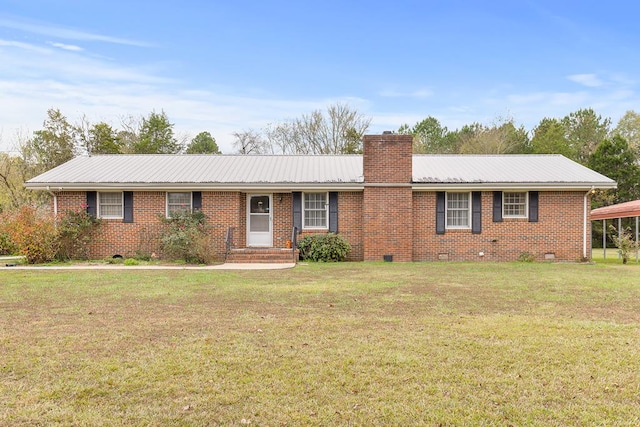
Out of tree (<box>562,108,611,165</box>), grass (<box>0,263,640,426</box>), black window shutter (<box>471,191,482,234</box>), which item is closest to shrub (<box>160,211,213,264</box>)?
grass (<box>0,263,640,426</box>)

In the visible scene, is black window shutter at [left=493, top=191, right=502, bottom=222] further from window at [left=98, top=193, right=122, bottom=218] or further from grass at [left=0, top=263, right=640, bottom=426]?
window at [left=98, top=193, right=122, bottom=218]

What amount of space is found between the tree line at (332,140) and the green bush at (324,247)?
19.3 m

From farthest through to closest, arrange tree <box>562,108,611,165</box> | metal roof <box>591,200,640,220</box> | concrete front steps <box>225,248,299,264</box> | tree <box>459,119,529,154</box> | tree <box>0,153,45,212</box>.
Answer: tree <box>562,108,611,165</box>, tree <box>459,119,529,154</box>, tree <box>0,153,45,212</box>, metal roof <box>591,200,640,220</box>, concrete front steps <box>225,248,299,264</box>

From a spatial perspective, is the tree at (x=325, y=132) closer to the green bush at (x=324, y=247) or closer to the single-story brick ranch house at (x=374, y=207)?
the single-story brick ranch house at (x=374, y=207)

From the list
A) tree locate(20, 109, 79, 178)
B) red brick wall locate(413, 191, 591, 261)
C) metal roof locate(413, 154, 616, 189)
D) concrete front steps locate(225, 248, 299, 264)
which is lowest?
concrete front steps locate(225, 248, 299, 264)

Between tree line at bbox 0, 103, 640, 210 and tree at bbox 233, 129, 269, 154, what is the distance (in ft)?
0.28

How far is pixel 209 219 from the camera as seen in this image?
16.5 meters

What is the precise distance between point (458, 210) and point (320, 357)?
12991 millimetres

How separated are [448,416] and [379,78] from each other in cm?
2181

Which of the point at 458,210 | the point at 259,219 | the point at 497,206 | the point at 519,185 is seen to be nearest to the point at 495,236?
the point at 497,206

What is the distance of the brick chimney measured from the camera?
52.8 ft

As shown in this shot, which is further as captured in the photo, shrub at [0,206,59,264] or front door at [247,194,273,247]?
front door at [247,194,273,247]

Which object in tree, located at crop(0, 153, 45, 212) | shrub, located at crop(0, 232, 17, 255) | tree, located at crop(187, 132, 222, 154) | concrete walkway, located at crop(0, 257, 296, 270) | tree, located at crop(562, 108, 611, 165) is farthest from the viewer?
tree, located at crop(187, 132, 222, 154)

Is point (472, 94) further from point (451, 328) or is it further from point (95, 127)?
point (95, 127)
